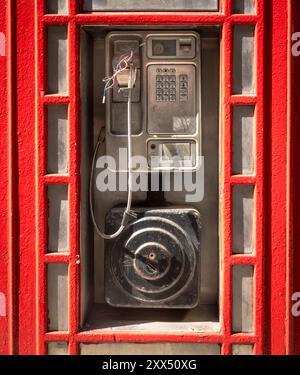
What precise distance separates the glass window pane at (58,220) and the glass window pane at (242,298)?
2.49 feet

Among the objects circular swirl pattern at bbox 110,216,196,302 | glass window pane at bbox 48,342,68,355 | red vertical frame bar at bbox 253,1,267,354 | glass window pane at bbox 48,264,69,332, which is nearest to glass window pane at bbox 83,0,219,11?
red vertical frame bar at bbox 253,1,267,354

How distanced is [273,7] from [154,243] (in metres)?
1.16

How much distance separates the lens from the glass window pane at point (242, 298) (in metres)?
2.04

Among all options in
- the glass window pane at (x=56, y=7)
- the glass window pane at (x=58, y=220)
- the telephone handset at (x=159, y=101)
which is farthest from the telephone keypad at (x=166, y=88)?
the glass window pane at (x=58, y=220)

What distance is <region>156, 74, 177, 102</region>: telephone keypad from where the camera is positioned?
221 centimetres

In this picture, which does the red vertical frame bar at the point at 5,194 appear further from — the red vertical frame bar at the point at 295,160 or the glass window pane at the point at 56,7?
the red vertical frame bar at the point at 295,160

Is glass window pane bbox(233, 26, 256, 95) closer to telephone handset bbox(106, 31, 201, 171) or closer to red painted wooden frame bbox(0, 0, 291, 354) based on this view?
red painted wooden frame bbox(0, 0, 291, 354)

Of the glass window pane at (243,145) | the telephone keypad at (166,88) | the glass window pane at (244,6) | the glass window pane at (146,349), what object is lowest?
the glass window pane at (146,349)

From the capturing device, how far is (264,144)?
2012mm

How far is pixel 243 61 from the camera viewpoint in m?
2.01

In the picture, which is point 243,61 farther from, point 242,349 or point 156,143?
point 242,349

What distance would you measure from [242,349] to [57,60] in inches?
59.0

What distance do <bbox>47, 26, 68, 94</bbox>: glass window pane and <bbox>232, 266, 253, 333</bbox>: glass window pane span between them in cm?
110

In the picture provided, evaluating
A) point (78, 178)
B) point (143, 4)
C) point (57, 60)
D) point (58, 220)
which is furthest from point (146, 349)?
point (143, 4)
